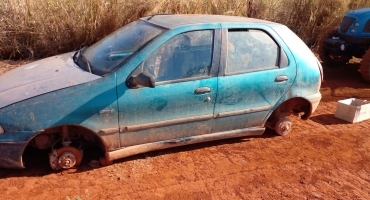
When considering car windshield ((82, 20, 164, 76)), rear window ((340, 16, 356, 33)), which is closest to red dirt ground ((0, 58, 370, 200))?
car windshield ((82, 20, 164, 76))

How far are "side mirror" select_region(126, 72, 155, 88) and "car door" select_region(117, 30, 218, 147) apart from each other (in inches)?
2.2

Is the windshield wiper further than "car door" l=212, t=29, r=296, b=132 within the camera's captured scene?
No

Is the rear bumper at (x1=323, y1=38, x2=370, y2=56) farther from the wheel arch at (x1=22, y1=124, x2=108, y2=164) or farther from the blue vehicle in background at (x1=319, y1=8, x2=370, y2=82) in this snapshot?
the wheel arch at (x1=22, y1=124, x2=108, y2=164)

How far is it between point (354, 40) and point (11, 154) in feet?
25.0

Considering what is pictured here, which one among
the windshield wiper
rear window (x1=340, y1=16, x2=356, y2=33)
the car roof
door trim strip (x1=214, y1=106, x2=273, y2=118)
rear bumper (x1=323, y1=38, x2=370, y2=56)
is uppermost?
the car roof

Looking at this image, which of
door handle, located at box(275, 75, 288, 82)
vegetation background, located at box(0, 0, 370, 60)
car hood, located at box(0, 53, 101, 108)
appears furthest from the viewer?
vegetation background, located at box(0, 0, 370, 60)

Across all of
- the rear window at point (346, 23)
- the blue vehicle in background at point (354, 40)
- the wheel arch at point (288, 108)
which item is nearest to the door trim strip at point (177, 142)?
the wheel arch at point (288, 108)

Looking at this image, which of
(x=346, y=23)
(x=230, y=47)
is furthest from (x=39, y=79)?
(x=346, y=23)

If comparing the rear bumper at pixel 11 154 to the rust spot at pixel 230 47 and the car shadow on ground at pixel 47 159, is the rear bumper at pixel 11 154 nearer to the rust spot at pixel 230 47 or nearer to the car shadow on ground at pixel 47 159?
the car shadow on ground at pixel 47 159

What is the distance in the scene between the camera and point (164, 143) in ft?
14.5

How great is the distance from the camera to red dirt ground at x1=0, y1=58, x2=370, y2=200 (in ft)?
12.8

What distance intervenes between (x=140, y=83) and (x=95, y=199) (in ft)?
3.99

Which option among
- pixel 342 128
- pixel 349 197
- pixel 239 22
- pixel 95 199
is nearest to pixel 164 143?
pixel 95 199

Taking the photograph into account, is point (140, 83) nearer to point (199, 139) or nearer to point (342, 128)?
point (199, 139)
